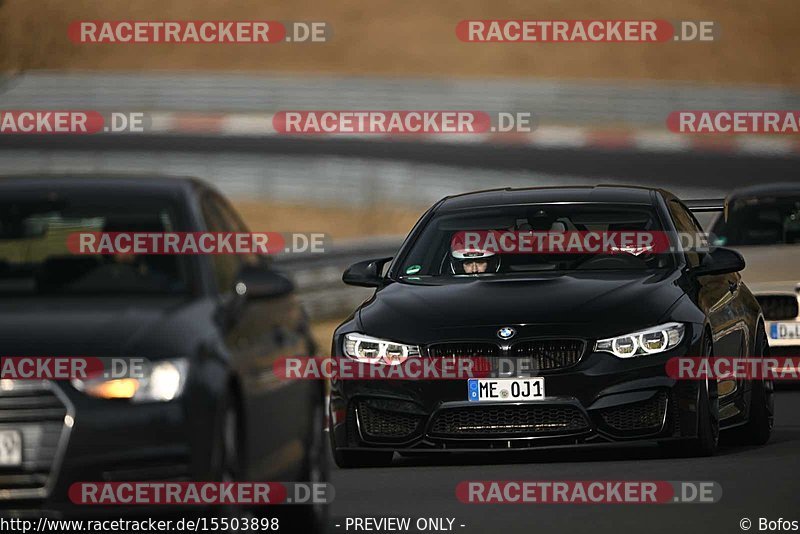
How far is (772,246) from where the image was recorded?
58.3 ft

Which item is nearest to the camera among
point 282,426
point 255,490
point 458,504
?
point 255,490

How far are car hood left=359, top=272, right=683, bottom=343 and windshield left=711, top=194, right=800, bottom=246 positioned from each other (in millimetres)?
5776

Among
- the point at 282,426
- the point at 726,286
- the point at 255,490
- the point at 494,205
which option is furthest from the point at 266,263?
the point at 726,286

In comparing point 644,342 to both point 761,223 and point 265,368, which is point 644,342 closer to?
point 265,368

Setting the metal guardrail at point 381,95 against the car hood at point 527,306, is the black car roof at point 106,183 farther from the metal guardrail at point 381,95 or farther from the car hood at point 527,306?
the metal guardrail at point 381,95

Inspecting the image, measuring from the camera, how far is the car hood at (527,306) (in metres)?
11.9

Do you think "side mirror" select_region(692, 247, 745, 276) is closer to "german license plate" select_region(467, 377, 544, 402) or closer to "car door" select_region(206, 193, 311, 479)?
"german license plate" select_region(467, 377, 544, 402)

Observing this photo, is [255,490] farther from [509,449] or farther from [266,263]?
Result: [509,449]

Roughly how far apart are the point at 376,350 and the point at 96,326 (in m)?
4.55

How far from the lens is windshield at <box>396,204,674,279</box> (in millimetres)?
12883

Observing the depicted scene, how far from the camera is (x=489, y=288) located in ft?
40.7

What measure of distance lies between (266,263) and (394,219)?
37.5 m

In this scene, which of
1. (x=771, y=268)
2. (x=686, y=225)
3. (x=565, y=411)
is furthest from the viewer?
(x=771, y=268)

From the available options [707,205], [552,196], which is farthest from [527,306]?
[707,205]
